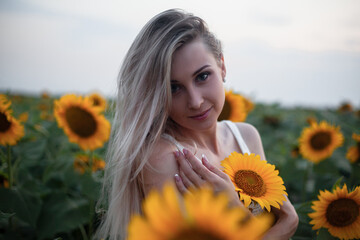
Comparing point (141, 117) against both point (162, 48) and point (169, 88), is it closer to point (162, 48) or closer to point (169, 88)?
point (169, 88)

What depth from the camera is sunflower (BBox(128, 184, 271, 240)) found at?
1.47 feet

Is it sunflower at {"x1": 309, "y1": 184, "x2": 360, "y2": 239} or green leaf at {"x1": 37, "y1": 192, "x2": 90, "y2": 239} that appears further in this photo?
green leaf at {"x1": 37, "y1": 192, "x2": 90, "y2": 239}

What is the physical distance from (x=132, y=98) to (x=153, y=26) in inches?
16.4

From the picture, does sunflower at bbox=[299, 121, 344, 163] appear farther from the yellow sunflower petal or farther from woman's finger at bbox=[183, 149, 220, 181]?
the yellow sunflower petal

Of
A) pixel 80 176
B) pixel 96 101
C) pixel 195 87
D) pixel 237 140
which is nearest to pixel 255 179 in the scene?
pixel 195 87

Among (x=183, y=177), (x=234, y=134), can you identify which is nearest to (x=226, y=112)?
(x=234, y=134)

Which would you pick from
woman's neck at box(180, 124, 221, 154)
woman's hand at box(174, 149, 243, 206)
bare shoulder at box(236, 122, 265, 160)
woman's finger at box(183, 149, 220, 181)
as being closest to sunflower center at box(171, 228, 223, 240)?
woman's hand at box(174, 149, 243, 206)

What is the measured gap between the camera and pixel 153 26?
1.55 m

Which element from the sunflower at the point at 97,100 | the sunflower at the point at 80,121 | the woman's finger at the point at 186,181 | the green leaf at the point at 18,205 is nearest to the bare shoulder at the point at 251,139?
the woman's finger at the point at 186,181

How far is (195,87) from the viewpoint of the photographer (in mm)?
1504

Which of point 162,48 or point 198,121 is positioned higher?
point 162,48

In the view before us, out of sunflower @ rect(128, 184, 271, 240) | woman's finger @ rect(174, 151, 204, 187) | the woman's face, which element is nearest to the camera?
sunflower @ rect(128, 184, 271, 240)

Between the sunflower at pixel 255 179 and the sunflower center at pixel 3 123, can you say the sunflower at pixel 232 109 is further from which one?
the sunflower center at pixel 3 123

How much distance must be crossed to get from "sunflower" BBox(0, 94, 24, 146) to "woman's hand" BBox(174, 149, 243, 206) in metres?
1.22
